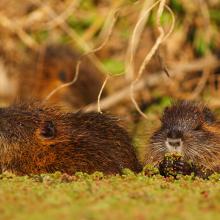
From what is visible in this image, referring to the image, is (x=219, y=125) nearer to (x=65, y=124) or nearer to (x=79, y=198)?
(x=65, y=124)

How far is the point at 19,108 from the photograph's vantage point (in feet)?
18.1

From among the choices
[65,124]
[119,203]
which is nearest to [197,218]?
[119,203]

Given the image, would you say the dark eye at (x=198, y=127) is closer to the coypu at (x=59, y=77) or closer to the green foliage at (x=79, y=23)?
the coypu at (x=59, y=77)

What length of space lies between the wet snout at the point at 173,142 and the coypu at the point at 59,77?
4.88m

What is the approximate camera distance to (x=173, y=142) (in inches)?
197

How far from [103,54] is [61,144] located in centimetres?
633

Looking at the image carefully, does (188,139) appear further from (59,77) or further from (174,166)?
(59,77)

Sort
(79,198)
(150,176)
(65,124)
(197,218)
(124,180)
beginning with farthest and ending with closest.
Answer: (65,124), (150,176), (124,180), (79,198), (197,218)

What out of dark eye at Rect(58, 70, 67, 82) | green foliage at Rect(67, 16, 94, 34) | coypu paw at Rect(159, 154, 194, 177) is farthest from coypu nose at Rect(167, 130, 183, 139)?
green foliage at Rect(67, 16, 94, 34)

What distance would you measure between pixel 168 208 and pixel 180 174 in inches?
62.2

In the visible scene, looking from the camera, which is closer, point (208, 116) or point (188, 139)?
point (188, 139)

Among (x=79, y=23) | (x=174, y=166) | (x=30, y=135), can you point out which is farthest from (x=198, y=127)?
(x=79, y=23)

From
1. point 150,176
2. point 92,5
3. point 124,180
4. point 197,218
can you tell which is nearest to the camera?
point 197,218

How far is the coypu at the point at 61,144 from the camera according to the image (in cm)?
510
